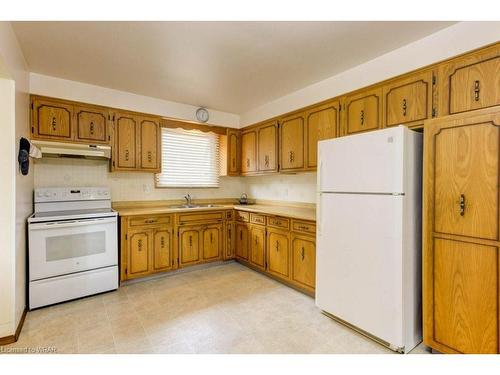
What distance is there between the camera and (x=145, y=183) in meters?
3.76

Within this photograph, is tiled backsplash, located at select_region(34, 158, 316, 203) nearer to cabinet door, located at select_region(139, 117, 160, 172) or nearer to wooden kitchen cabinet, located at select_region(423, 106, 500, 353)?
cabinet door, located at select_region(139, 117, 160, 172)

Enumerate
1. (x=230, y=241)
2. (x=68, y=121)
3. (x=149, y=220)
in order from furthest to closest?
(x=230, y=241) < (x=149, y=220) < (x=68, y=121)

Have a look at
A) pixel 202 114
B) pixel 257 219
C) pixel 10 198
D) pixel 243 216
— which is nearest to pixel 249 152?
pixel 202 114

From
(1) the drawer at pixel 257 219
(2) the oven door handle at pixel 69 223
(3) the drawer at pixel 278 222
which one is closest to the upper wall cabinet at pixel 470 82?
(3) the drawer at pixel 278 222

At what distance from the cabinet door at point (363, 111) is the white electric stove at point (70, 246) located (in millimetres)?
2819

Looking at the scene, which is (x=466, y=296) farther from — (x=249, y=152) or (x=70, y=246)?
(x=70, y=246)

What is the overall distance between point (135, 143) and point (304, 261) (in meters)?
2.61

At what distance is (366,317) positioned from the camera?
2025mm

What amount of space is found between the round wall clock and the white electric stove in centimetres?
176

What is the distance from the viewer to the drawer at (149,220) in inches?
123

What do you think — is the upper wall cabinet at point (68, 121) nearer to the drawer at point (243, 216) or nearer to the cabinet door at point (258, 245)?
the drawer at point (243, 216)

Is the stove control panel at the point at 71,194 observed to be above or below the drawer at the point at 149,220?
above
